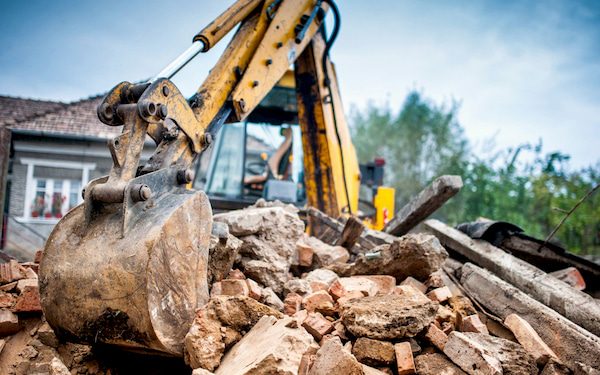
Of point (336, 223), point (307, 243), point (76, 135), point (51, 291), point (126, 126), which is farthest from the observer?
point (76, 135)

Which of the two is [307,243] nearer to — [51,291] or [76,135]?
[51,291]

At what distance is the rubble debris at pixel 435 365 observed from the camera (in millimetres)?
1988

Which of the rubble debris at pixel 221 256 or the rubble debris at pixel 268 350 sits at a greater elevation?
the rubble debris at pixel 221 256

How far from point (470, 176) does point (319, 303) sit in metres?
21.4

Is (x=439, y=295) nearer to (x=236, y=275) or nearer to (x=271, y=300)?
(x=271, y=300)

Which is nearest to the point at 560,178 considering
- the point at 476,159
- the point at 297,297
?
the point at 476,159

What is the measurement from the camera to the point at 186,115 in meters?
2.48

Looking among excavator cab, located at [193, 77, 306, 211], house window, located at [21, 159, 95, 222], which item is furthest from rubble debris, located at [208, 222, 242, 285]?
house window, located at [21, 159, 95, 222]

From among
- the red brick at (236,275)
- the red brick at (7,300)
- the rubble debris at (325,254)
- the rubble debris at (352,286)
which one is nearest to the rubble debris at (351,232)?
the rubble debris at (325,254)

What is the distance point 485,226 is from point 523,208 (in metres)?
17.3

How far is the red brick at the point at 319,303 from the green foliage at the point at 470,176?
171cm

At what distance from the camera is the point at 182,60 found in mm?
2734

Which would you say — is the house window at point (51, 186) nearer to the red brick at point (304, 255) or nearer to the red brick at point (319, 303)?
the red brick at point (304, 255)

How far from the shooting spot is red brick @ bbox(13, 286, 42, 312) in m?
2.36
